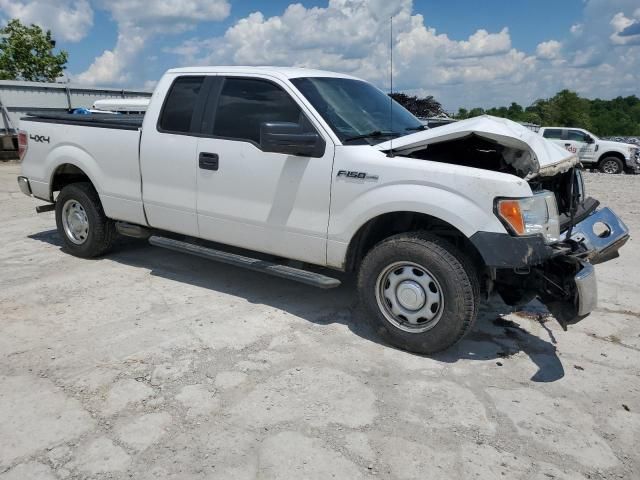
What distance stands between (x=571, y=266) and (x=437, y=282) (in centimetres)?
89

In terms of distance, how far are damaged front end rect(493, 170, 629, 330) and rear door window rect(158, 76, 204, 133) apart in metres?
2.95

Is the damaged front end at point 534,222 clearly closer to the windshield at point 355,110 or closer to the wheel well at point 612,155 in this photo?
the windshield at point 355,110

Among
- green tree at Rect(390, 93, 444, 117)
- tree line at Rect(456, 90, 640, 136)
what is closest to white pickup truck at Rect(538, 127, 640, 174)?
green tree at Rect(390, 93, 444, 117)

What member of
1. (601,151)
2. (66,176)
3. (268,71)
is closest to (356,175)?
(268,71)

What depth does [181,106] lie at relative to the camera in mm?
5027

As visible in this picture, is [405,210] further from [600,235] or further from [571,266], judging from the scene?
[600,235]

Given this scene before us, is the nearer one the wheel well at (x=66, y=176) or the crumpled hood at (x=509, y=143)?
the crumpled hood at (x=509, y=143)

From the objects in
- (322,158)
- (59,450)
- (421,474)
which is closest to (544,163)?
(322,158)

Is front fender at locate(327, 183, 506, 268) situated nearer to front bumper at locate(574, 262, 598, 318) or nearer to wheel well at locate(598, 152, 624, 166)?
front bumper at locate(574, 262, 598, 318)

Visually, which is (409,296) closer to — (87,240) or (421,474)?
(421,474)

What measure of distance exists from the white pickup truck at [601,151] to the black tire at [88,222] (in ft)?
51.7

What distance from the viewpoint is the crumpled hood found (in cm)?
373

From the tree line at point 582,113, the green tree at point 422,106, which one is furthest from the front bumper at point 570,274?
the tree line at point 582,113

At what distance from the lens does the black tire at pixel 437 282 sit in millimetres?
3701
